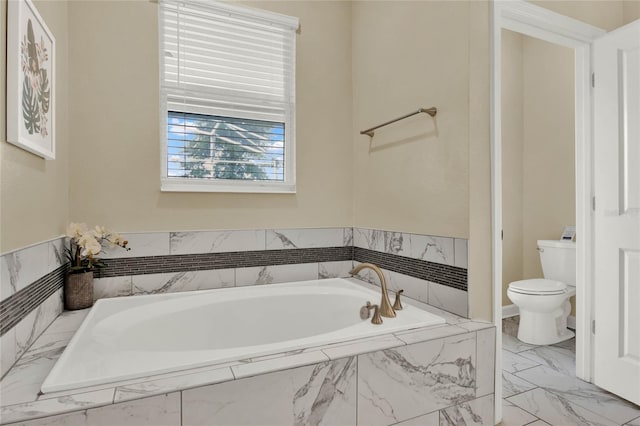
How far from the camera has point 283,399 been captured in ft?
3.87

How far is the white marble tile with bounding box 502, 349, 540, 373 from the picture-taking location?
7.79ft

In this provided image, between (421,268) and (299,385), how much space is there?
41.3 inches

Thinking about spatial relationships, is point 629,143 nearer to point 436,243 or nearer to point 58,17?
point 436,243

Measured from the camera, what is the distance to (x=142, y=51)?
84.2 inches

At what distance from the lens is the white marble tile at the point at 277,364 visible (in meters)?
1.15

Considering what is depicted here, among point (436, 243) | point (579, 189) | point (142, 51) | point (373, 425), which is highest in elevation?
point (142, 51)

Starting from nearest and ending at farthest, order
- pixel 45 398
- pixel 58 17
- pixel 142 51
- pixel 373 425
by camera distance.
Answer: pixel 45 398
pixel 373 425
pixel 58 17
pixel 142 51

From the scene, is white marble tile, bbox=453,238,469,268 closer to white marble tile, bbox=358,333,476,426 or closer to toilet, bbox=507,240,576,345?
white marble tile, bbox=358,333,476,426

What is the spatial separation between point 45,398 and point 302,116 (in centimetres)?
203

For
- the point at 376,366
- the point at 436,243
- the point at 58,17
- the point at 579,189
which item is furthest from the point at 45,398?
the point at 579,189

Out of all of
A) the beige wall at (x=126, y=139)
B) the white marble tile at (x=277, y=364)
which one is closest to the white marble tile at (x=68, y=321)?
the beige wall at (x=126, y=139)

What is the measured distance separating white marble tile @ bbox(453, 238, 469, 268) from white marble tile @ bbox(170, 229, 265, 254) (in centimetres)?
120

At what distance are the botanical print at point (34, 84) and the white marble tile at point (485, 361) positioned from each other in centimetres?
197

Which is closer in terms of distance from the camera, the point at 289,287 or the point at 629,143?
the point at 629,143
